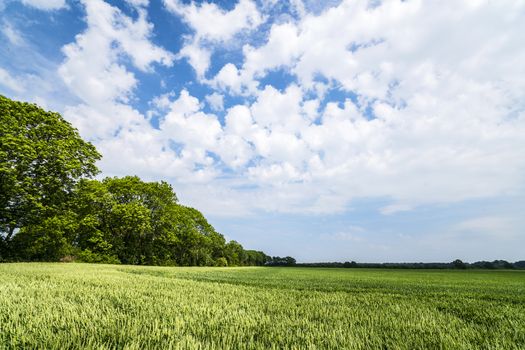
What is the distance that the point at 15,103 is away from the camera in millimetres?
23219

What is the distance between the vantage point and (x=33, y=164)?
74.0ft

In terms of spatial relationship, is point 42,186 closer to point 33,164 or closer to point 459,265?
point 33,164

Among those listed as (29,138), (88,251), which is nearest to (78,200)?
(29,138)

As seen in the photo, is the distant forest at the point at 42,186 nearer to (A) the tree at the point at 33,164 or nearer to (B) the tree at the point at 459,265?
(A) the tree at the point at 33,164

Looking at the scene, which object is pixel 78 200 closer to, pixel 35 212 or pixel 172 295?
pixel 35 212

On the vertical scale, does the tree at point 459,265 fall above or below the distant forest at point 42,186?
below

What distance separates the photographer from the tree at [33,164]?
2122 centimetres

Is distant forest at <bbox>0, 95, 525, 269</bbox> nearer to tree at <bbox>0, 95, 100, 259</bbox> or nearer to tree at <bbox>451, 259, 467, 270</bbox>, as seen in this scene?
tree at <bbox>0, 95, 100, 259</bbox>

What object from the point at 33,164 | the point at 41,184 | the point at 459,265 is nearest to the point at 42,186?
the point at 41,184

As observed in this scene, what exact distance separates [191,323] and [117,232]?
49.3 meters

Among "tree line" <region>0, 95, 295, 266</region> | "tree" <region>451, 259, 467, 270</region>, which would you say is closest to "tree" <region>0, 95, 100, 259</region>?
"tree line" <region>0, 95, 295, 266</region>

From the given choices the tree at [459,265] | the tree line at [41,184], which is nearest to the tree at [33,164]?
the tree line at [41,184]

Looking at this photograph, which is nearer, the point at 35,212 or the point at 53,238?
the point at 35,212

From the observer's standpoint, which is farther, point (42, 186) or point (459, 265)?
point (459, 265)
